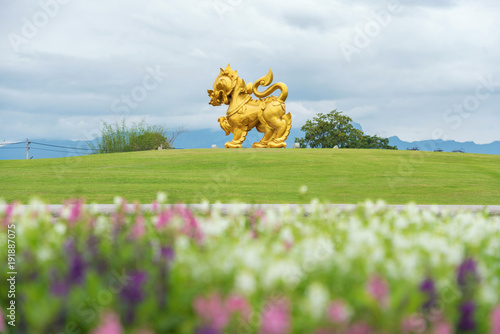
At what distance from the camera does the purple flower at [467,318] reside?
8.15ft

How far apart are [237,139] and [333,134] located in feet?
59.4

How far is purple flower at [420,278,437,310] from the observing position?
2.54 metres

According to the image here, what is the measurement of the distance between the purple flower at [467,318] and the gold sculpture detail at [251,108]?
17.9 m

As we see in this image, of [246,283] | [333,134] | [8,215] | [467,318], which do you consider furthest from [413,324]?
[333,134]

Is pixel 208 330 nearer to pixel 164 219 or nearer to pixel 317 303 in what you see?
pixel 317 303

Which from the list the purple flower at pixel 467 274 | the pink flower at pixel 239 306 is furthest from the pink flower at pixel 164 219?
the purple flower at pixel 467 274

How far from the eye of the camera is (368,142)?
38656mm

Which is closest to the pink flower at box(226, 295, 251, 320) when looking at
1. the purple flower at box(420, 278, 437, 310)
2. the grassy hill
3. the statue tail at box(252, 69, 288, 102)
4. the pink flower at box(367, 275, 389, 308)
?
the pink flower at box(367, 275, 389, 308)

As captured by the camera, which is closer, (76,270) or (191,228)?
(76,270)

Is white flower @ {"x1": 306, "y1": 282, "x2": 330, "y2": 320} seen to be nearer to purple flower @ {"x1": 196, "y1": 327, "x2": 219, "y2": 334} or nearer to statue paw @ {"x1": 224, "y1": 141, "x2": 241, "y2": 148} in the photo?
purple flower @ {"x1": 196, "y1": 327, "x2": 219, "y2": 334}

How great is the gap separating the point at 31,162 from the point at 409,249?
15.6 m

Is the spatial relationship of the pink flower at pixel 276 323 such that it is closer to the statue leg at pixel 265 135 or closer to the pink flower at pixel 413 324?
the pink flower at pixel 413 324

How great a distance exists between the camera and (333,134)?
124ft

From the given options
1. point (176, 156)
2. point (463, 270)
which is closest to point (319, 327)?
point (463, 270)
